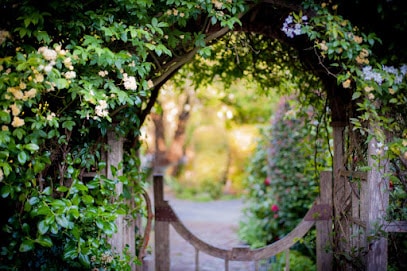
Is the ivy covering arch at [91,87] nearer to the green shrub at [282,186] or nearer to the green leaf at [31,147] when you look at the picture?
the green leaf at [31,147]

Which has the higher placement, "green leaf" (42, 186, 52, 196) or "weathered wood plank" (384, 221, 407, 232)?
"green leaf" (42, 186, 52, 196)

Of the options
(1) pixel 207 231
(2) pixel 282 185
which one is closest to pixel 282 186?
(2) pixel 282 185

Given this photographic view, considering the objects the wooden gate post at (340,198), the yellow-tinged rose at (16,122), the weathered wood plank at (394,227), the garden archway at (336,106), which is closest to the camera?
the yellow-tinged rose at (16,122)

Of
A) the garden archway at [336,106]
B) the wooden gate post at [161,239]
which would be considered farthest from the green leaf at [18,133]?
the wooden gate post at [161,239]

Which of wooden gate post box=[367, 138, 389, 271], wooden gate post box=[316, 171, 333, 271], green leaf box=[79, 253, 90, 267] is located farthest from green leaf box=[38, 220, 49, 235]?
wooden gate post box=[316, 171, 333, 271]

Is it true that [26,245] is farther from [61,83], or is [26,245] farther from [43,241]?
[61,83]

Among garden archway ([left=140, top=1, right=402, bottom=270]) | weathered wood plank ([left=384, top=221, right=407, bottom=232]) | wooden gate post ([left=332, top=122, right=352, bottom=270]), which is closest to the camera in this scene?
weathered wood plank ([left=384, top=221, right=407, bottom=232])

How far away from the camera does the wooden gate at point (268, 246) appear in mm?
3938

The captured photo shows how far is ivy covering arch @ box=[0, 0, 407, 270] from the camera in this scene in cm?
245

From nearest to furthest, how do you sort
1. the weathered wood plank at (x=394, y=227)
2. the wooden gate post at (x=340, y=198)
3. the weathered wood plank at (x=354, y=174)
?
the weathered wood plank at (x=394, y=227) → the weathered wood plank at (x=354, y=174) → the wooden gate post at (x=340, y=198)

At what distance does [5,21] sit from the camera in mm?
2574

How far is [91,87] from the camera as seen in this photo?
2.59 meters

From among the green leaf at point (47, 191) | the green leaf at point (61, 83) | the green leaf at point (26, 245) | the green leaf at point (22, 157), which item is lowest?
the green leaf at point (26, 245)

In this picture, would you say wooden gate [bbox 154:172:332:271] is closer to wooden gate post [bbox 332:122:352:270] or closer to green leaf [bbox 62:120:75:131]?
wooden gate post [bbox 332:122:352:270]
